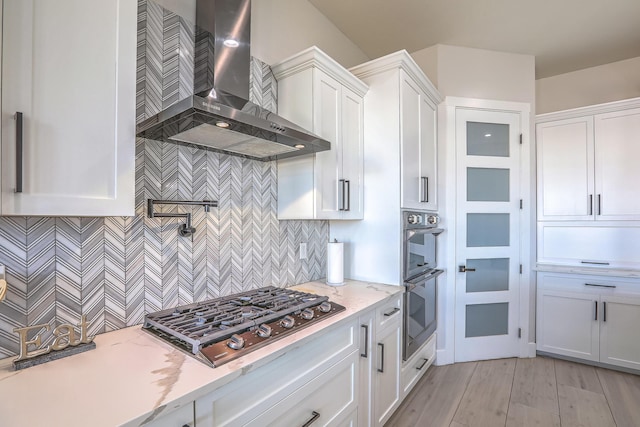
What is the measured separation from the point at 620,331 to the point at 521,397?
3.93ft

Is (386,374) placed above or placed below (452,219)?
below

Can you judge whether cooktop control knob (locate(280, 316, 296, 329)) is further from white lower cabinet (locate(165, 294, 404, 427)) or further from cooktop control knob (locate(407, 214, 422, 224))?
cooktop control knob (locate(407, 214, 422, 224))

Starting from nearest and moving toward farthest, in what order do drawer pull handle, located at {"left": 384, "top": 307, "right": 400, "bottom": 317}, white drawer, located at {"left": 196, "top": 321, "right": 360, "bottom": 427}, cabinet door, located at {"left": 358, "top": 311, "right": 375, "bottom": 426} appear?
1. white drawer, located at {"left": 196, "top": 321, "right": 360, "bottom": 427}
2. cabinet door, located at {"left": 358, "top": 311, "right": 375, "bottom": 426}
3. drawer pull handle, located at {"left": 384, "top": 307, "right": 400, "bottom": 317}

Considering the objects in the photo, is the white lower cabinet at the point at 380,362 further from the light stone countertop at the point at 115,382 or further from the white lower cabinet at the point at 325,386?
the light stone countertop at the point at 115,382

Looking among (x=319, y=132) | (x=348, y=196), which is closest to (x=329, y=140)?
(x=319, y=132)

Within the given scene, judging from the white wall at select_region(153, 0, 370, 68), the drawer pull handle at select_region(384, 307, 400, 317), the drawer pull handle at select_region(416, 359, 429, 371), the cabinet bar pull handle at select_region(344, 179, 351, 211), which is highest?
the white wall at select_region(153, 0, 370, 68)

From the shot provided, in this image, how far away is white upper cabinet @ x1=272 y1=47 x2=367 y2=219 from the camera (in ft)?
6.15

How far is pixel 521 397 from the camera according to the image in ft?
7.69

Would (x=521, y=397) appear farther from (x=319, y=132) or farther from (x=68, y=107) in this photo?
(x=68, y=107)

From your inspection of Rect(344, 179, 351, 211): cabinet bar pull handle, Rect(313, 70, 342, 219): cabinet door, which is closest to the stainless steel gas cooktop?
Rect(313, 70, 342, 219): cabinet door

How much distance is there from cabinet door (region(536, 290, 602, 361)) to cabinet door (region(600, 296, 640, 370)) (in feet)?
0.17

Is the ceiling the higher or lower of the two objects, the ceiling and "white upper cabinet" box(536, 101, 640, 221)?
the higher

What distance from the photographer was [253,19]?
1.94 m

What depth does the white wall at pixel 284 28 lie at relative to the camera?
193 cm
